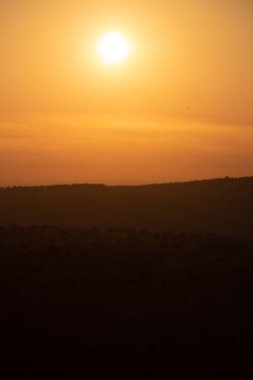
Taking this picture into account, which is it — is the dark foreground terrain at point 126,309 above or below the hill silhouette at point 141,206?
below

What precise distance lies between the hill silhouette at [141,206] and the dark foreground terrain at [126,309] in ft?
40.4

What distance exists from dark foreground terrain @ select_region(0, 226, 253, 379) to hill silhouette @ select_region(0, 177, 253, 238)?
12305 millimetres

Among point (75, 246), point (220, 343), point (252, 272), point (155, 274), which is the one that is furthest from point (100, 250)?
point (220, 343)

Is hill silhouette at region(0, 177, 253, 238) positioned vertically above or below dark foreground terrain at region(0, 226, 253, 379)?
above

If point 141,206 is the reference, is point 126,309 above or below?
below

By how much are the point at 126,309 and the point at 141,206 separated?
20.5 metres

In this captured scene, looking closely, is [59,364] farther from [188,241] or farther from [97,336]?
[188,241]

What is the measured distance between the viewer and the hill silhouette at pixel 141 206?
31.4 metres

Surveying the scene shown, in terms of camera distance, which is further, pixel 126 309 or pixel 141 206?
pixel 141 206

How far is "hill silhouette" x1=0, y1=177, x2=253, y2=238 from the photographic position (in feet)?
103

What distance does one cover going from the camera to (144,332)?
13.6 meters

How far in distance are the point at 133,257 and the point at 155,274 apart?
37.5 inches

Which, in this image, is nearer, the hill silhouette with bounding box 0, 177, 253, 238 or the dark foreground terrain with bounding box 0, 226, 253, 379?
the dark foreground terrain with bounding box 0, 226, 253, 379

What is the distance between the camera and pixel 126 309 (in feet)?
46.6
